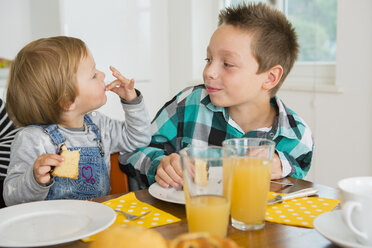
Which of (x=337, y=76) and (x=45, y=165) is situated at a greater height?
(x=337, y=76)

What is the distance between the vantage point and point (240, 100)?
4.60 ft

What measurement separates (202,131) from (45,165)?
65cm

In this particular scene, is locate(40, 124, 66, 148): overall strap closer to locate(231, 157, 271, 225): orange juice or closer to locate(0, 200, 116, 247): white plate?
locate(0, 200, 116, 247): white plate

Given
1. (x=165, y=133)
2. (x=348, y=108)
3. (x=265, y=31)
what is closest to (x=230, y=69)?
(x=265, y=31)

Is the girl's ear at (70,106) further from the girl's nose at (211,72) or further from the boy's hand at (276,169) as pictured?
the boy's hand at (276,169)

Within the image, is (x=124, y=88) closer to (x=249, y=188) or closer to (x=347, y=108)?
(x=249, y=188)

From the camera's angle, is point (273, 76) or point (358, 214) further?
point (273, 76)

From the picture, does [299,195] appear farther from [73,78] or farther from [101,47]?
[101,47]

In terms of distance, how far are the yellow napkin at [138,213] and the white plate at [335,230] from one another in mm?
277

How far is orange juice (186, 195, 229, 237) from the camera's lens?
2.18 ft

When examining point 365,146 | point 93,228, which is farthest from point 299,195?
point 365,146

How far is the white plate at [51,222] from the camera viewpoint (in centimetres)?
70

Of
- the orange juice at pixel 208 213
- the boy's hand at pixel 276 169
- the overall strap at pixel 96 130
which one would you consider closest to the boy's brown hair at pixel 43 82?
the overall strap at pixel 96 130

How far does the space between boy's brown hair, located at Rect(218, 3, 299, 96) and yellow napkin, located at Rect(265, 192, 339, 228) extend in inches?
24.7
